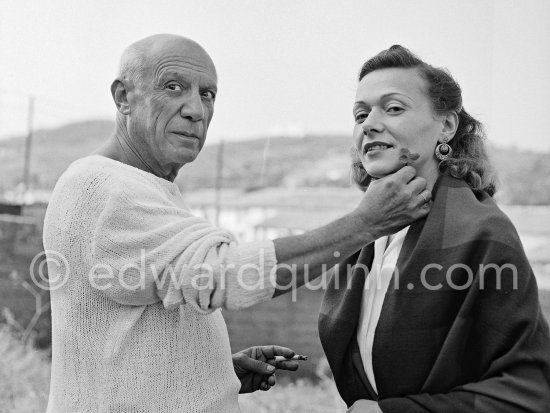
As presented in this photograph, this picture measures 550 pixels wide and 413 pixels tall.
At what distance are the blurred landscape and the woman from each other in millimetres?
2482

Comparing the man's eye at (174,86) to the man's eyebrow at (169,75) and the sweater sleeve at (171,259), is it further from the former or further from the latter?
the sweater sleeve at (171,259)

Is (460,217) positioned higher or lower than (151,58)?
lower

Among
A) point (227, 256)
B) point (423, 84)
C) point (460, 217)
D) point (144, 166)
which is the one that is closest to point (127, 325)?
point (227, 256)

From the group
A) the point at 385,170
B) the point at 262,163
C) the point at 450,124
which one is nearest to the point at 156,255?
the point at 385,170

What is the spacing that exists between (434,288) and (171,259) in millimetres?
606

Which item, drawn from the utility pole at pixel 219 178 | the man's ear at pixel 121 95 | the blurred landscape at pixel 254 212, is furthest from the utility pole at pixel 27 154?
the man's ear at pixel 121 95

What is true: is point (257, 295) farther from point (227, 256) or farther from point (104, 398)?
point (104, 398)

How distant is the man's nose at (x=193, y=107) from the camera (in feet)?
5.51

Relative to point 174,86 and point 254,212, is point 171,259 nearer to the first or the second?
point 174,86

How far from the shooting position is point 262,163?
19.3 ft

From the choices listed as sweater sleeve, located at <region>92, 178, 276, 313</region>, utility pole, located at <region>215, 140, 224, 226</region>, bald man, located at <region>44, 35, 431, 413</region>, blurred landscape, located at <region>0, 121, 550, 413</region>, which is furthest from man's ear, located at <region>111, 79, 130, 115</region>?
utility pole, located at <region>215, 140, 224, 226</region>

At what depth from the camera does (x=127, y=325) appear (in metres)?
1.53

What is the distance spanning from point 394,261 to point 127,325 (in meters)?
0.68

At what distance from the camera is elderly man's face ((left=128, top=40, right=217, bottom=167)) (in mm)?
1668
